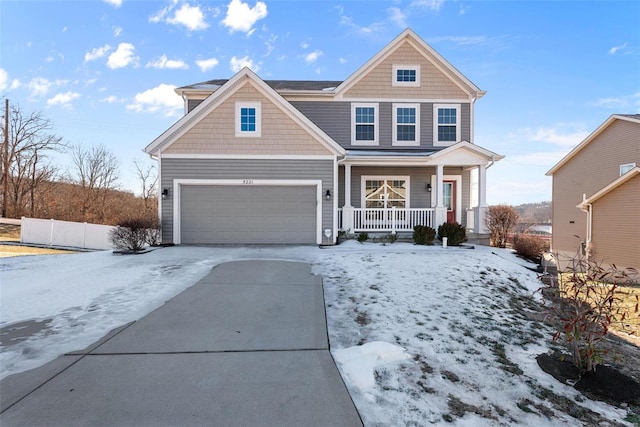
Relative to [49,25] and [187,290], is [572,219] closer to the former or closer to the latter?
[187,290]

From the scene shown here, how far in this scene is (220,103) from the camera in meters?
10.6

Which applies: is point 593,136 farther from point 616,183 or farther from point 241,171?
point 241,171

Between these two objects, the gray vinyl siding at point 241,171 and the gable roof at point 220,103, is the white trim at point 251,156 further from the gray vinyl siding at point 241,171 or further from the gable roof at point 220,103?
the gable roof at point 220,103

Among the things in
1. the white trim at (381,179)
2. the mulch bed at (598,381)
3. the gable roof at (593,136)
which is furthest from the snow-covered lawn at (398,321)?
the gable roof at (593,136)

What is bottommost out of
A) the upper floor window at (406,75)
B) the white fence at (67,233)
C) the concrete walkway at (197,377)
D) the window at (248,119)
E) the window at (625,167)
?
the concrete walkway at (197,377)

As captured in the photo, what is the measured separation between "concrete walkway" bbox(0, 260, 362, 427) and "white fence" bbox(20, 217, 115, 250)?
16.3 m

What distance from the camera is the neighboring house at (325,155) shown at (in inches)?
420

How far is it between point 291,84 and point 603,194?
1568 centimetres

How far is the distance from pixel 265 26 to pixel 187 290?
11.4m

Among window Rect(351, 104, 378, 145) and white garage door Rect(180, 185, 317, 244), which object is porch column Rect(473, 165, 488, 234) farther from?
white garage door Rect(180, 185, 317, 244)

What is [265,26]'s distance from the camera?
1266cm

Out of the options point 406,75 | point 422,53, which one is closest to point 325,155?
point 406,75

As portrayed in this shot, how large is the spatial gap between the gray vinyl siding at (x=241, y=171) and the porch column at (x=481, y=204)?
6009 millimetres

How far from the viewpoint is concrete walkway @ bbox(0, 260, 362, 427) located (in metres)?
2.59
